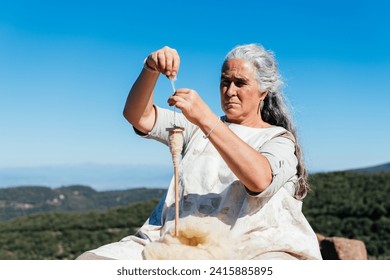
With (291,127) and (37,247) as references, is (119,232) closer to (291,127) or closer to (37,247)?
(37,247)

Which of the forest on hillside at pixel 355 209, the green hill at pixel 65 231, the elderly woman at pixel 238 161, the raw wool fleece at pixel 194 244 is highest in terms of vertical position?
the elderly woman at pixel 238 161

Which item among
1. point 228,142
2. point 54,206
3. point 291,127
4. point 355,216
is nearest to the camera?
point 228,142

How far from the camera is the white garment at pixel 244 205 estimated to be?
259 centimetres

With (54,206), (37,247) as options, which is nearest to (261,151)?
(37,247)

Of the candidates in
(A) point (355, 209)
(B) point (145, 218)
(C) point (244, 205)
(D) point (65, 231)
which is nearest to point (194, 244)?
(C) point (244, 205)

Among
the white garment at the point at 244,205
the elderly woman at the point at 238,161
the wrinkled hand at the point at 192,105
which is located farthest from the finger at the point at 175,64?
the white garment at the point at 244,205

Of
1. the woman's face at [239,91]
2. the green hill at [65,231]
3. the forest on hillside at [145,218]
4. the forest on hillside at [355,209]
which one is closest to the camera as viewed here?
the woman's face at [239,91]

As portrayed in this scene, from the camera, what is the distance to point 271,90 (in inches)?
120

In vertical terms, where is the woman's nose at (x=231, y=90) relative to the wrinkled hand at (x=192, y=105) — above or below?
above

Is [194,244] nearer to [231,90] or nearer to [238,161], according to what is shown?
[238,161]

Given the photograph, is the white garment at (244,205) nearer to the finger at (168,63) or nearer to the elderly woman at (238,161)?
the elderly woman at (238,161)

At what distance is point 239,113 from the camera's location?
2924 mm

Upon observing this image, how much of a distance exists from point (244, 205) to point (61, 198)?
17.7 meters
